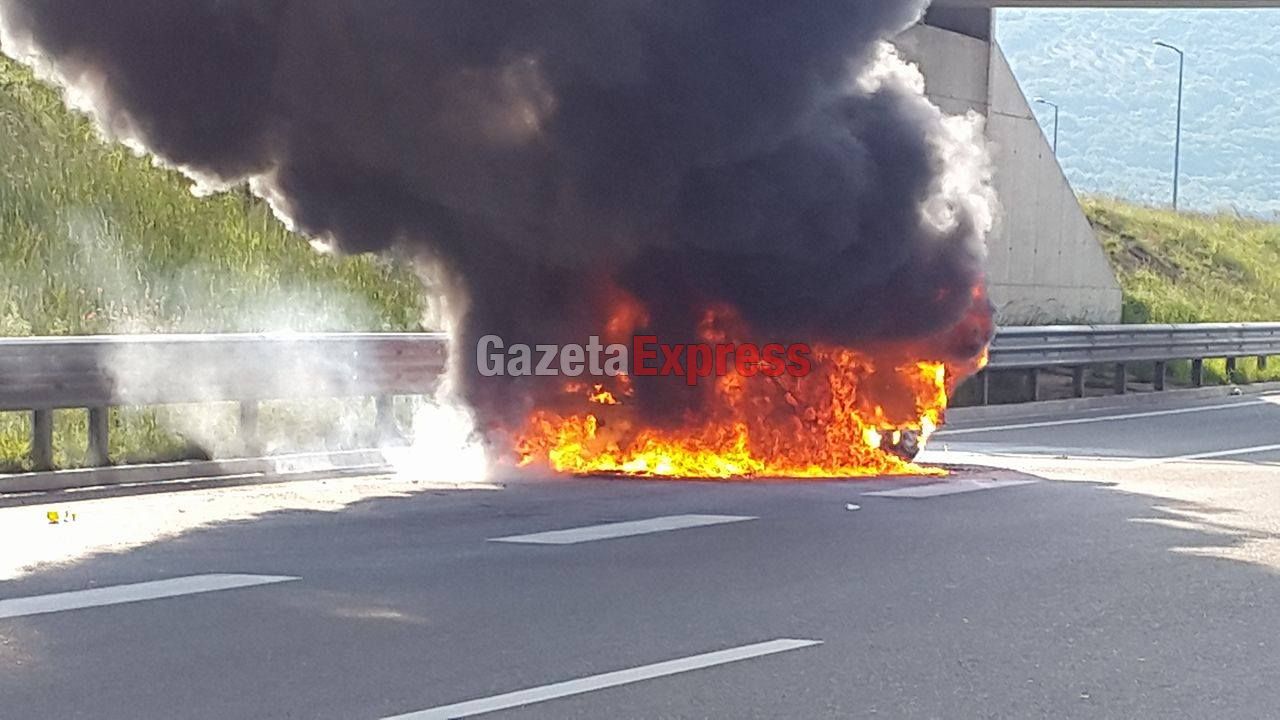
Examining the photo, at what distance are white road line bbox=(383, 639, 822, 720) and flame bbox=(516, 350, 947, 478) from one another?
19.6 feet

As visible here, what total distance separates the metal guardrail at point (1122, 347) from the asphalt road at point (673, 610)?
9357mm

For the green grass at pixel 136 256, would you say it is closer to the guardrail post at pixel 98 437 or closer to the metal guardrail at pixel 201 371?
the metal guardrail at pixel 201 371

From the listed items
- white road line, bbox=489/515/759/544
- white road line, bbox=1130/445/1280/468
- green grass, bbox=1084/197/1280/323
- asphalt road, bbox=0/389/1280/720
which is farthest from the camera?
green grass, bbox=1084/197/1280/323

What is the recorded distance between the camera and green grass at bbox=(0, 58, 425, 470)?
18.7 metres

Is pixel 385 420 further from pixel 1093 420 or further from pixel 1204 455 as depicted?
pixel 1093 420

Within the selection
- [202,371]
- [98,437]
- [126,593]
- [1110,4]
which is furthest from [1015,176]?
[126,593]

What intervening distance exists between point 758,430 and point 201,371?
3877mm

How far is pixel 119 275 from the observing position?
19406mm

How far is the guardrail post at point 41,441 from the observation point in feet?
43.9

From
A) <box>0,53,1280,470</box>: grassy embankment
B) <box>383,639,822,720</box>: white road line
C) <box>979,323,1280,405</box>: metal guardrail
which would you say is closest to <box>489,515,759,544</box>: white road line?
<box>383,639,822,720</box>: white road line

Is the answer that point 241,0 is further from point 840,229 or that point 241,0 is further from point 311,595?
point 311,595

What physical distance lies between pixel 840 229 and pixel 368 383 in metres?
4.01

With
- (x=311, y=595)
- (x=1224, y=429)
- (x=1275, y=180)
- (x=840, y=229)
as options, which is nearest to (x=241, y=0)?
(x=840, y=229)

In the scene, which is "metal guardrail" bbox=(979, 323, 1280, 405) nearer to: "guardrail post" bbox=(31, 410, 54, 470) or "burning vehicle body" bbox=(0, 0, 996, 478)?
"burning vehicle body" bbox=(0, 0, 996, 478)
